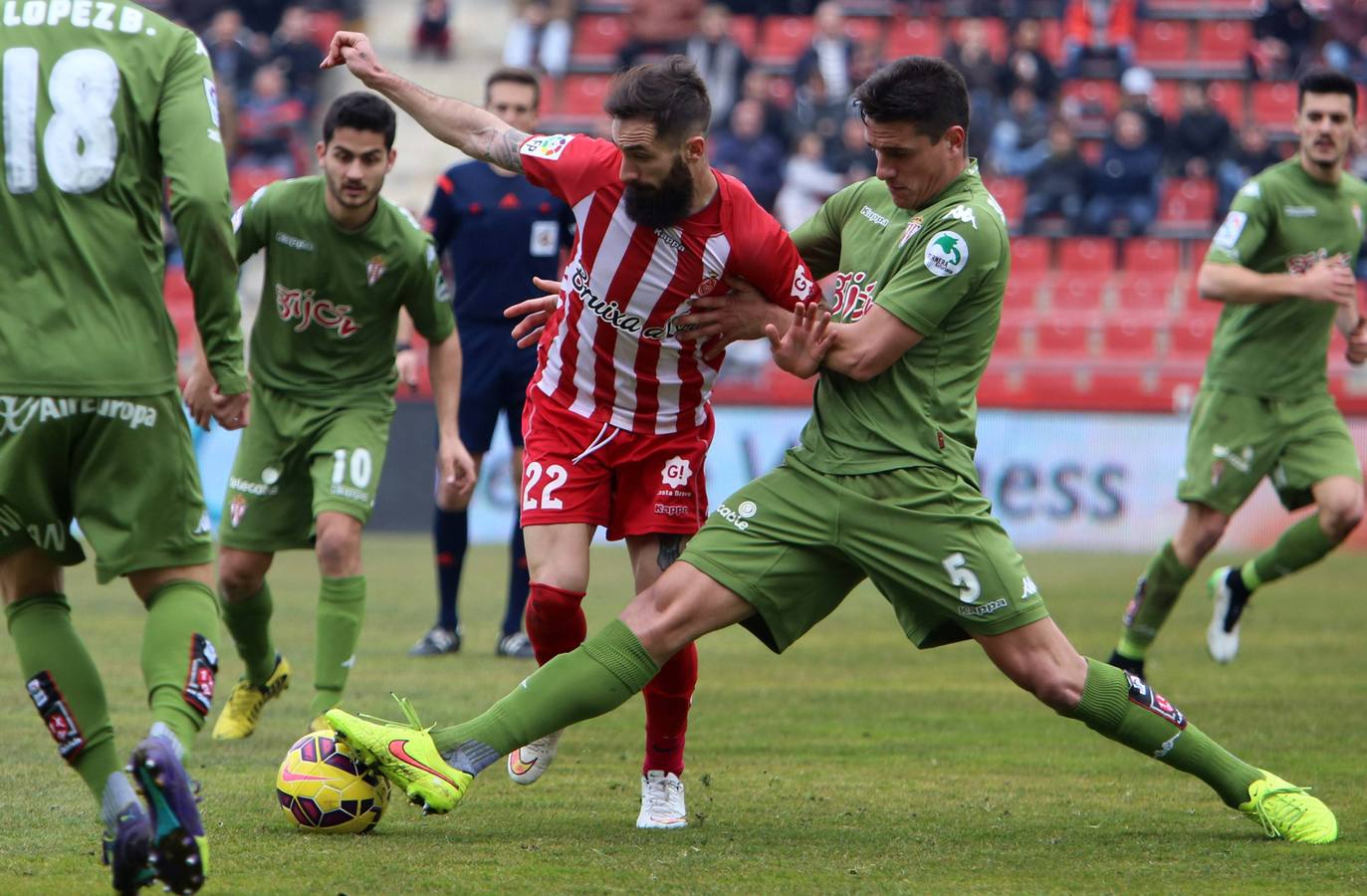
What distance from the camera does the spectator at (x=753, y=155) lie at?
19469 mm

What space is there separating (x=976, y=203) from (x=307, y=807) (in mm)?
2535

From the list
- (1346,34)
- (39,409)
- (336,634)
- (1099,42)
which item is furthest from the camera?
(1099,42)

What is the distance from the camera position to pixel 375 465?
702cm

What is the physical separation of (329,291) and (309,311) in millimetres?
118

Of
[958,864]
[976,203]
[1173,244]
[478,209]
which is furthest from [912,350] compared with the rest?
[1173,244]

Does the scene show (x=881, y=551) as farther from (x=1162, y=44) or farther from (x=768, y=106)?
(x=1162, y=44)

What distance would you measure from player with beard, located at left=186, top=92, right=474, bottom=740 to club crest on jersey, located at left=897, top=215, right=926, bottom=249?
240 cm

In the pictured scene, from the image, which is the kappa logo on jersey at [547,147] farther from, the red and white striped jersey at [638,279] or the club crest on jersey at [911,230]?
the club crest on jersey at [911,230]

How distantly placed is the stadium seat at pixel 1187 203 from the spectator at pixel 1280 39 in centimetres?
236

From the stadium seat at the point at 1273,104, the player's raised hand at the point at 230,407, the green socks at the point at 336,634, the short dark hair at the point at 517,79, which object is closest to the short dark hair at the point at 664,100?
the player's raised hand at the point at 230,407

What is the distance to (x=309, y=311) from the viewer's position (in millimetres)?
7129

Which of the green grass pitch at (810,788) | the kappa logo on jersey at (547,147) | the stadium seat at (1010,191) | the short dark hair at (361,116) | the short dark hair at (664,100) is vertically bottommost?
the green grass pitch at (810,788)

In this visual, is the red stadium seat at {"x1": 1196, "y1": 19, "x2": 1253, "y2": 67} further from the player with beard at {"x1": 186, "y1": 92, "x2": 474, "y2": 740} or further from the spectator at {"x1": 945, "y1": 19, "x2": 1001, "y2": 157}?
the player with beard at {"x1": 186, "y1": 92, "x2": 474, "y2": 740}

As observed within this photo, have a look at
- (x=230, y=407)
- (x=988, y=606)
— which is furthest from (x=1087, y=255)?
(x=230, y=407)
